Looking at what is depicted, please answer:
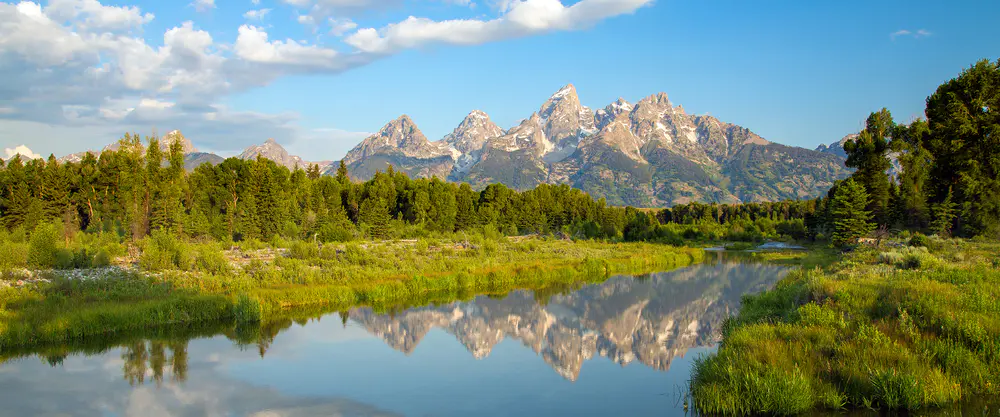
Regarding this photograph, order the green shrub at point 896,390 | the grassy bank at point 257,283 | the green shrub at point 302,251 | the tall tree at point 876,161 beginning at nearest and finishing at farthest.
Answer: the green shrub at point 896,390 → the grassy bank at point 257,283 → the green shrub at point 302,251 → the tall tree at point 876,161

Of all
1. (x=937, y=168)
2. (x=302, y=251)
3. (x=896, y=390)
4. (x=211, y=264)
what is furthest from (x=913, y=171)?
(x=211, y=264)

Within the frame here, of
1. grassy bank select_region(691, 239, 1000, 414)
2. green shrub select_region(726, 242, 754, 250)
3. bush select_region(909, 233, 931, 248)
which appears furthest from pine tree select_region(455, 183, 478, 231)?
grassy bank select_region(691, 239, 1000, 414)

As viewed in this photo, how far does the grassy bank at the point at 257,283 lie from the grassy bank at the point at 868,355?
2151 cm

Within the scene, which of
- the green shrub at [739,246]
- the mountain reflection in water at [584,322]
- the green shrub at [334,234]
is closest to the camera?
the mountain reflection in water at [584,322]

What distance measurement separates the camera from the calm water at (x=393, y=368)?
54.3 feet

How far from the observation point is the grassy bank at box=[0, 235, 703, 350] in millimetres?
23625

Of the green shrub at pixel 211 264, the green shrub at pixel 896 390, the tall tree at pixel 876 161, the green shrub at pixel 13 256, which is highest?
the tall tree at pixel 876 161

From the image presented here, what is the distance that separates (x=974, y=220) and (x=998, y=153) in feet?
19.0

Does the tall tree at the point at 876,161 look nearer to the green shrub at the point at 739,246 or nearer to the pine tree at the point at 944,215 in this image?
the pine tree at the point at 944,215

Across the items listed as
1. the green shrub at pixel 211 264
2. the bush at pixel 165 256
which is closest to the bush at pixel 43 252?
the bush at pixel 165 256

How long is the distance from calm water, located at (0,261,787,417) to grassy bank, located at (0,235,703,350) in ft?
6.04

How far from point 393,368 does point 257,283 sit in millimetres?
15535

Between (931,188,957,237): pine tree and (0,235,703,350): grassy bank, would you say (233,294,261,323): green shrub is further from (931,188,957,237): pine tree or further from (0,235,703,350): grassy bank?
(931,188,957,237): pine tree

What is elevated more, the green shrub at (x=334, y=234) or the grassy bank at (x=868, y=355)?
the green shrub at (x=334, y=234)
